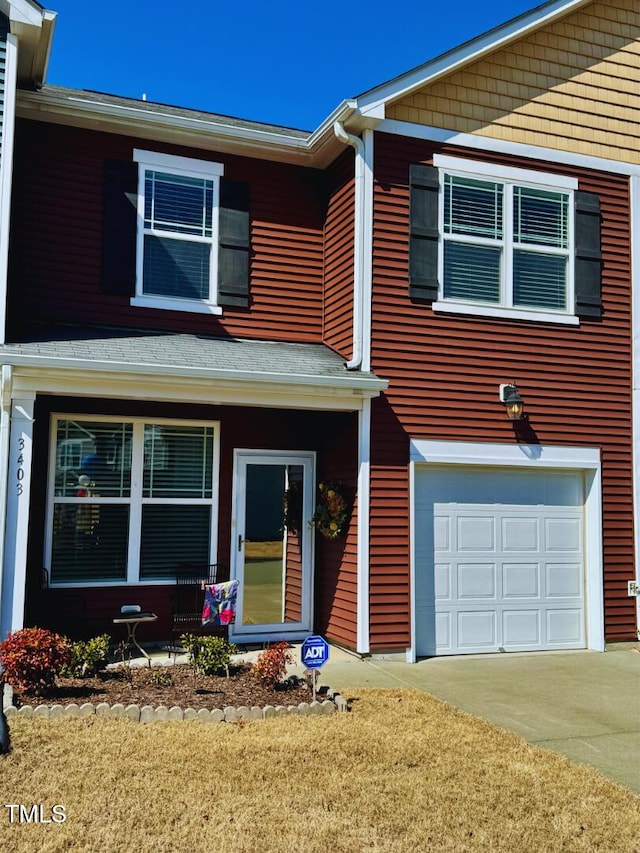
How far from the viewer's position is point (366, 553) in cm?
823

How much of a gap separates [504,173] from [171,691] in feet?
21.6

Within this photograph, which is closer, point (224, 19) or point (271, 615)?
point (271, 615)

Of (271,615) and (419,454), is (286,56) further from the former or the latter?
(271,615)

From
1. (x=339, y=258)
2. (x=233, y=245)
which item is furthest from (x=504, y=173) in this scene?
(x=233, y=245)

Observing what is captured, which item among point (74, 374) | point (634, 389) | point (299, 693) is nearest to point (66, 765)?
point (299, 693)

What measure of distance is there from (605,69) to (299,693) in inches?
321

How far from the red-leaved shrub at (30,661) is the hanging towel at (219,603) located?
2.16 metres

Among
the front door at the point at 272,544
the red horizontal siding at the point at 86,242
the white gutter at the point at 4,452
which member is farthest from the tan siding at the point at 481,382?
the white gutter at the point at 4,452

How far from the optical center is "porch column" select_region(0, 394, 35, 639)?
6895 millimetres

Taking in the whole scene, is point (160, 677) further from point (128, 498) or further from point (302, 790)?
point (128, 498)

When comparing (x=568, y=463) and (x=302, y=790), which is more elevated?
(x=568, y=463)

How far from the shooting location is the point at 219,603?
26.1 ft

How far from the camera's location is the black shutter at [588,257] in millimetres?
9461

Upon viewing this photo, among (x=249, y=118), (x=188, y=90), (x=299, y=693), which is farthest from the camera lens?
(x=188, y=90)
